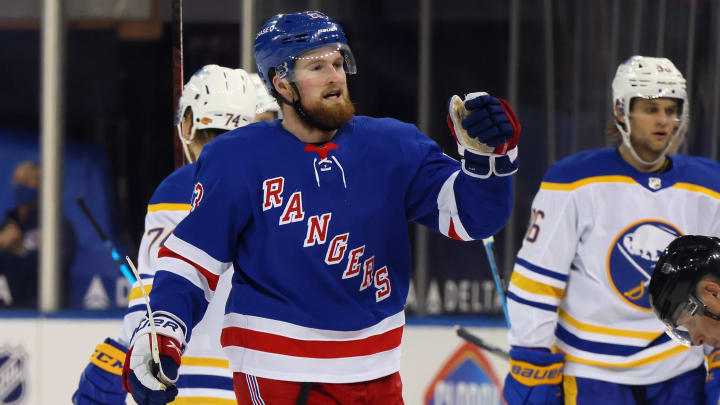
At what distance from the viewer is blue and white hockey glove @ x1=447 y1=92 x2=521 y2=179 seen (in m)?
1.90

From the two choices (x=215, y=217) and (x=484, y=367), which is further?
(x=484, y=367)

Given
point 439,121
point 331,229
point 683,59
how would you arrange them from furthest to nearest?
point 439,121
point 683,59
point 331,229

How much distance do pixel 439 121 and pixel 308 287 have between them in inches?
102

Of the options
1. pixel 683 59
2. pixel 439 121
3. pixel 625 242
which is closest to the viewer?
pixel 625 242

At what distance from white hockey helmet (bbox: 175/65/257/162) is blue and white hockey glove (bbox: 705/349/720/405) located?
1.37 m

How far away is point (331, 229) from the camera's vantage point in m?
2.08

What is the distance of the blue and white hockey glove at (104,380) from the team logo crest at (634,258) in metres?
1.28

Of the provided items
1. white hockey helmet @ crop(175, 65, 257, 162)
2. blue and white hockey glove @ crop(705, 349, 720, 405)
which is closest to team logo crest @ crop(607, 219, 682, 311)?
blue and white hockey glove @ crop(705, 349, 720, 405)

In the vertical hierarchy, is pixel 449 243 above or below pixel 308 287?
below

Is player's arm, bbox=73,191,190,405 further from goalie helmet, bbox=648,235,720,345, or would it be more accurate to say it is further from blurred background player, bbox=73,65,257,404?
goalie helmet, bbox=648,235,720,345

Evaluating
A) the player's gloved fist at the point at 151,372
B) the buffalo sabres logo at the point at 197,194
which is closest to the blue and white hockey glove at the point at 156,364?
the player's gloved fist at the point at 151,372

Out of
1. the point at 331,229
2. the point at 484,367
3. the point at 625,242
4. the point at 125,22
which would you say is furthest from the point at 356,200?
the point at 125,22

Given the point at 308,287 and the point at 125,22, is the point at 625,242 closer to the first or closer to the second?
the point at 308,287

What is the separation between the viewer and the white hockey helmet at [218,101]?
2.83 metres
